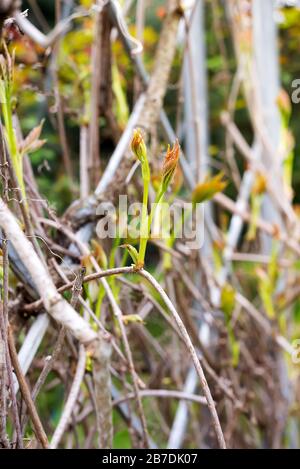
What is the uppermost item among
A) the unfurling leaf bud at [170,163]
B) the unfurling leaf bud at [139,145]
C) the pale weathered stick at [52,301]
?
the unfurling leaf bud at [139,145]

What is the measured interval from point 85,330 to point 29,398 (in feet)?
0.55

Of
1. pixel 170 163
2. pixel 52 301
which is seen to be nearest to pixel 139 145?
pixel 170 163

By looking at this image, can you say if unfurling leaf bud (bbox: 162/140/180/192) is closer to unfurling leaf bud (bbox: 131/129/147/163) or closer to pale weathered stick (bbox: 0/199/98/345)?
unfurling leaf bud (bbox: 131/129/147/163)

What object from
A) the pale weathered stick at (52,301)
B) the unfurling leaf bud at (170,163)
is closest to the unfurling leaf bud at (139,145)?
the unfurling leaf bud at (170,163)

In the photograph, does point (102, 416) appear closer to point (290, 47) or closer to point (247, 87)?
point (247, 87)

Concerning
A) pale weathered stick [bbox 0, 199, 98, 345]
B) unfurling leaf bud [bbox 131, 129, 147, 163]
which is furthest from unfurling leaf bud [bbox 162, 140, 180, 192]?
pale weathered stick [bbox 0, 199, 98, 345]

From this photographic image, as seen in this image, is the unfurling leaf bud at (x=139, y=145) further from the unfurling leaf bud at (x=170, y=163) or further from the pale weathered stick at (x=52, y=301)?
the pale weathered stick at (x=52, y=301)

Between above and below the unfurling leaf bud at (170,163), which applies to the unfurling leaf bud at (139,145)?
above

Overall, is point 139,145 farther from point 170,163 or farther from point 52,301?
point 52,301

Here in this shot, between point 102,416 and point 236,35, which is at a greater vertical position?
point 236,35

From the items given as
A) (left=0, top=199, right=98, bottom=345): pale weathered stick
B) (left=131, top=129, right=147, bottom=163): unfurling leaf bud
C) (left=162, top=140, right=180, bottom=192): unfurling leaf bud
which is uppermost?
(left=131, top=129, right=147, bottom=163): unfurling leaf bud

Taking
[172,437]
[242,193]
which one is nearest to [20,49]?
[242,193]

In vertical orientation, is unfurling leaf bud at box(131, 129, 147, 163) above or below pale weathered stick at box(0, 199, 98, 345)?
above

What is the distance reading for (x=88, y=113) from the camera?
1015mm
